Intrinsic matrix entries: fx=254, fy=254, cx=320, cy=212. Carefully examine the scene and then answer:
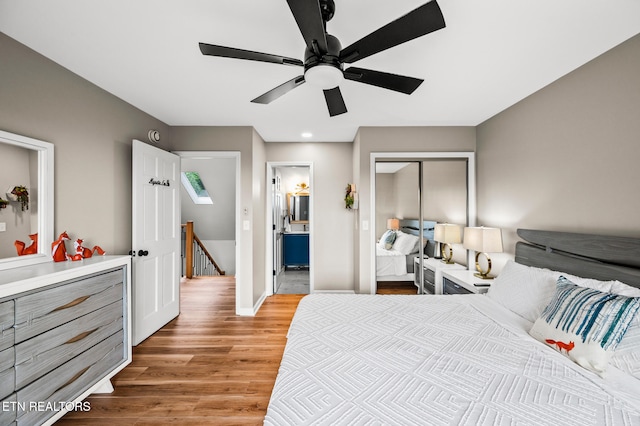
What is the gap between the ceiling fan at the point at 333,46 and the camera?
1073mm

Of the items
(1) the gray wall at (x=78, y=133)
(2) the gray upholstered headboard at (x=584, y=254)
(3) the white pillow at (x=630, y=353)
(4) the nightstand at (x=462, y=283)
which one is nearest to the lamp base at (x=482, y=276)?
(4) the nightstand at (x=462, y=283)

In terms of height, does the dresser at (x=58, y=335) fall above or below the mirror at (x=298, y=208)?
below

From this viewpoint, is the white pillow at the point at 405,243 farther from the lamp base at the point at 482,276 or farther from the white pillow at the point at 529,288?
the white pillow at the point at 529,288

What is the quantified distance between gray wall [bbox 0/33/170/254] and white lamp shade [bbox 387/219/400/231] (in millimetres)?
3075

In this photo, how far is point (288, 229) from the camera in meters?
6.36

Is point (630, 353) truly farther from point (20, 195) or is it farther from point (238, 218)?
point (20, 195)

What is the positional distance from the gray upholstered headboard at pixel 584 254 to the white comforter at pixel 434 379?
24.3 inches

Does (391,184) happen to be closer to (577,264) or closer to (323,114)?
(323,114)

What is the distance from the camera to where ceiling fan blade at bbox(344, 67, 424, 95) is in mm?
1518

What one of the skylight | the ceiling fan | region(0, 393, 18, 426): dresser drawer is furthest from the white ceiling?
the skylight

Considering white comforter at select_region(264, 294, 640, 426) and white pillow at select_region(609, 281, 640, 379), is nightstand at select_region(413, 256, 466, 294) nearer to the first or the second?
white comforter at select_region(264, 294, 640, 426)

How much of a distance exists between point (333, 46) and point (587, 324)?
1.97 m

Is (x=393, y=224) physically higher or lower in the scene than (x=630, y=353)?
higher

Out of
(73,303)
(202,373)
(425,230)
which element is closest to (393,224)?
(425,230)
